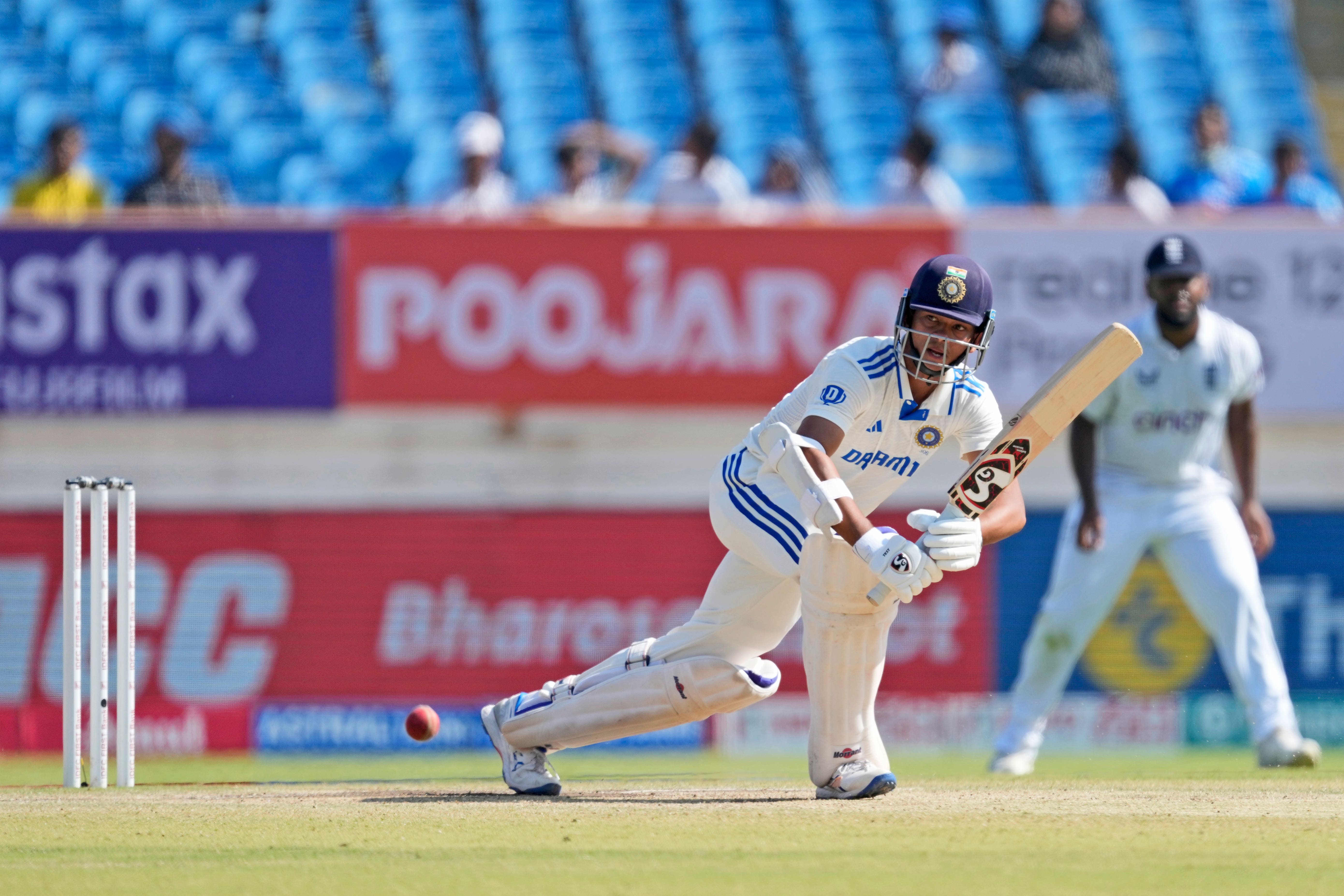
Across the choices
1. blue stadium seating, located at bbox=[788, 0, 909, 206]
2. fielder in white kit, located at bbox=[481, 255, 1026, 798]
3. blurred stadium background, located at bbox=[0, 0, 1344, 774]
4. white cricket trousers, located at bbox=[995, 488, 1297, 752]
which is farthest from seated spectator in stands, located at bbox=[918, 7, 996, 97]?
fielder in white kit, located at bbox=[481, 255, 1026, 798]

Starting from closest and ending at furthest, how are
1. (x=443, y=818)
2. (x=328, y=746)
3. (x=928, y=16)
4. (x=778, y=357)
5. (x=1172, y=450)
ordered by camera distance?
(x=443, y=818) → (x=1172, y=450) → (x=328, y=746) → (x=778, y=357) → (x=928, y=16)

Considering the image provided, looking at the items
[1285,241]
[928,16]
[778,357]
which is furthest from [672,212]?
[928,16]

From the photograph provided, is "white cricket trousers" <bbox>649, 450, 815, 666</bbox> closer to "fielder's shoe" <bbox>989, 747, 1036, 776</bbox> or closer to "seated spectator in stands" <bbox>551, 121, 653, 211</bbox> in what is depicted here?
"fielder's shoe" <bbox>989, 747, 1036, 776</bbox>

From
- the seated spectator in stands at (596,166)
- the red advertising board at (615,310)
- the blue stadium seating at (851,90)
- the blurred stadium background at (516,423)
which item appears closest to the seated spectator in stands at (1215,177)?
the blurred stadium background at (516,423)

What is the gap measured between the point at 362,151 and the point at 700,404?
4.16 meters

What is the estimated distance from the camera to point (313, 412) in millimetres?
9648

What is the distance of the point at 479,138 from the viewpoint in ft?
35.6

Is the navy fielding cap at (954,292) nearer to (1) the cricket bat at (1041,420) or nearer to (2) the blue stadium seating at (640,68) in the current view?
(1) the cricket bat at (1041,420)

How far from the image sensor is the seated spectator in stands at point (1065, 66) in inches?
519

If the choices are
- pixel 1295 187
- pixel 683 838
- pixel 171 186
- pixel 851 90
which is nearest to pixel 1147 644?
pixel 1295 187

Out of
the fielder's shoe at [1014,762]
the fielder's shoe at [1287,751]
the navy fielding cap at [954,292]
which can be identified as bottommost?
the fielder's shoe at [1014,762]

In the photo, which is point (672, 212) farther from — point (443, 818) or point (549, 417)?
point (443, 818)

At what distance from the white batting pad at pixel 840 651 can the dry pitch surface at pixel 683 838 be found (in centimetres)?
18

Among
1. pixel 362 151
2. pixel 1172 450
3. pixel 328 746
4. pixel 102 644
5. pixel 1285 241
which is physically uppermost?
pixel 362 151
